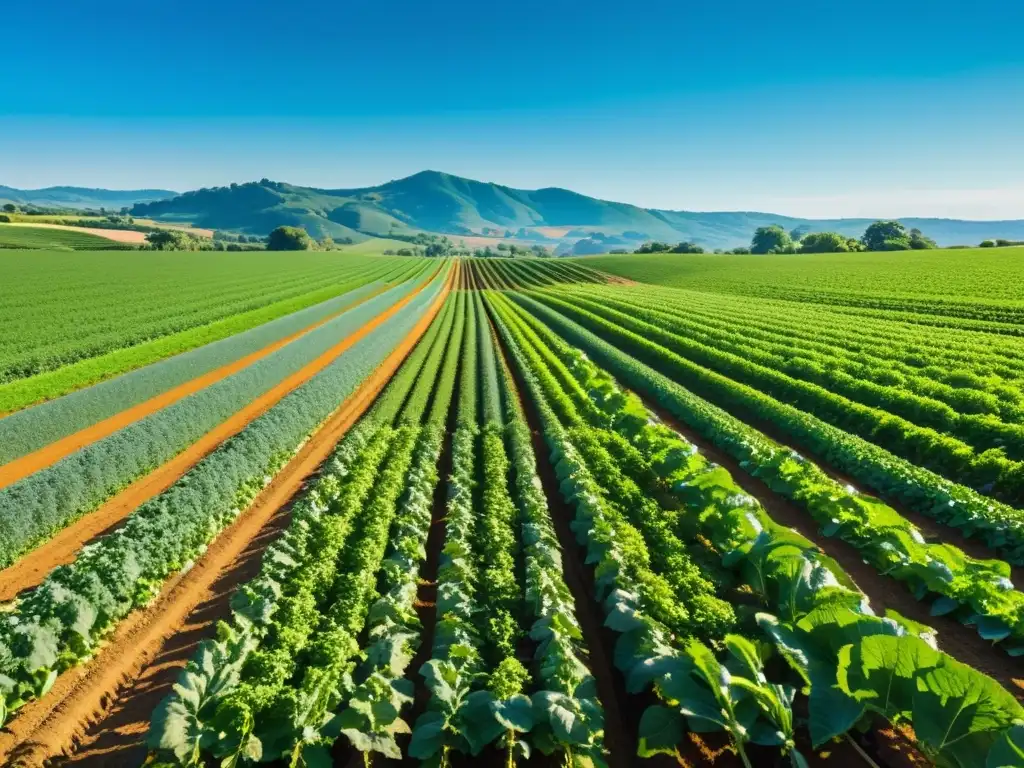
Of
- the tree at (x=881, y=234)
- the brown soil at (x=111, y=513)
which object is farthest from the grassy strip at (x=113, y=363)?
the tree at (x=881, y=234)

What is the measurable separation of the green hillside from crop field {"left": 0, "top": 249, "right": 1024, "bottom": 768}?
293ft

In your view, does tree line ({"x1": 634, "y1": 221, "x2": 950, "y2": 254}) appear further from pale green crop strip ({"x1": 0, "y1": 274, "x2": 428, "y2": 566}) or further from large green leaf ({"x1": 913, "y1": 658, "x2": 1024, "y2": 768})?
large green leaf ({"x1": 913, "y1": 658, "x2": 1024, "y2": 768})

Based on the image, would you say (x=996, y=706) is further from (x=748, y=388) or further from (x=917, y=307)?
(x=917, y=307)

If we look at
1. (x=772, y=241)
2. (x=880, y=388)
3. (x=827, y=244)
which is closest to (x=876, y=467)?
(x=880, y=388)

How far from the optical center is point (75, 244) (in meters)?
100

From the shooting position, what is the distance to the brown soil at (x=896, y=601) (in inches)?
314

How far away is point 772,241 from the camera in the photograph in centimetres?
13788

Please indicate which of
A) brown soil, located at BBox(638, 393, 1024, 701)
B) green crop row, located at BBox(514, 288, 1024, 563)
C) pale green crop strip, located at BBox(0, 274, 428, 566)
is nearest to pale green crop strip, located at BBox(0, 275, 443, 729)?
pale green crop strip, located at BBox(0, 274, 428, 566)

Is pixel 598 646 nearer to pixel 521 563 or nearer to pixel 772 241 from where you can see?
pixel 521 563

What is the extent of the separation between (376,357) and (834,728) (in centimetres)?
2782

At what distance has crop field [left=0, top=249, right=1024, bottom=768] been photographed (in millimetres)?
6332

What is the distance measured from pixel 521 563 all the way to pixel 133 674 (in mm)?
6783

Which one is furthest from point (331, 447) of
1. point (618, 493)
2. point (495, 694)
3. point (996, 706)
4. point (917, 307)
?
point (917, 307)

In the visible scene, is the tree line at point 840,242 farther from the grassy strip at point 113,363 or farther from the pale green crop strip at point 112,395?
the pale green crop strip at point 112,395
